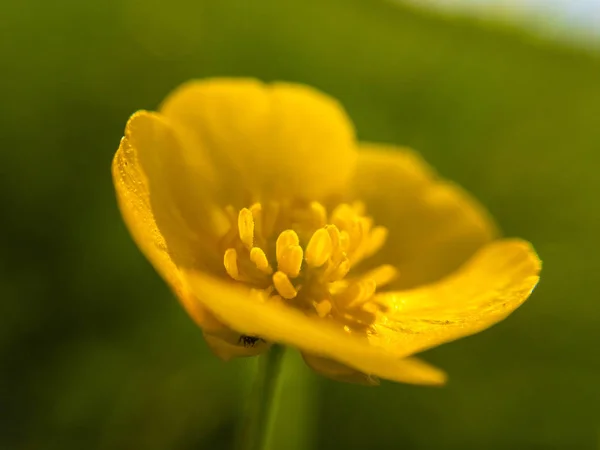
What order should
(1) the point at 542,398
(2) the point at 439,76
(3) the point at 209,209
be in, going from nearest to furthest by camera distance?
(3) the point at 209,209 → (1) the point at 542,398 → (2) the point at 439,76

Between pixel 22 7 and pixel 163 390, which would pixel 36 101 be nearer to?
pixel 22 7

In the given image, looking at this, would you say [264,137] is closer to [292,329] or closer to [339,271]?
[339,271]

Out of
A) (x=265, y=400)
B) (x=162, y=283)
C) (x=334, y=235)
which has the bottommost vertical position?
(x=265, y=400)

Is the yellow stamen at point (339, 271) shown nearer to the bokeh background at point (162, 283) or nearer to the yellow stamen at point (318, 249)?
the yellow stamen at point (318, 249)

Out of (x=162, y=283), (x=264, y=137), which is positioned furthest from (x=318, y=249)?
(x=162, y=283)

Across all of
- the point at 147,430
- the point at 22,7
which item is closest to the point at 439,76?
the point at 22,7

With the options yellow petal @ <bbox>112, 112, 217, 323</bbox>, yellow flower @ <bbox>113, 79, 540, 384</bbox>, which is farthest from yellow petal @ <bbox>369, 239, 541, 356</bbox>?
yellow petal @ <bbox>112, 112, 217, 323</bbox>

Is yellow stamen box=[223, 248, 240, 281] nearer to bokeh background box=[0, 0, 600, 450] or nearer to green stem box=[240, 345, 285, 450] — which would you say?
green stem box=[240, 345, 285, 450]
